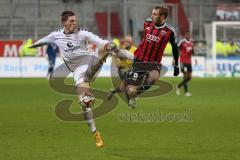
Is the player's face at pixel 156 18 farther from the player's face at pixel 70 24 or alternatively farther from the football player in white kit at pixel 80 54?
the player's face at pixel 70 24

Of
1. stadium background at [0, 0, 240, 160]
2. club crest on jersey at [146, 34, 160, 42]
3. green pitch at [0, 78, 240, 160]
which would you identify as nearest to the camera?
green pitch at [0, 78, 240, 160]

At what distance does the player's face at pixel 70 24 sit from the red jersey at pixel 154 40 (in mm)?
2943

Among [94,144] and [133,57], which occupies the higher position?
[133,57]

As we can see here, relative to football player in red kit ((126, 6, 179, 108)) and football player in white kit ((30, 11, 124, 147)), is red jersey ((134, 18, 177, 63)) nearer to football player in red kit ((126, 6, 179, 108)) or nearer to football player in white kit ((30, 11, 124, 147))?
football player in red kit ((126, 6, 179, 108))

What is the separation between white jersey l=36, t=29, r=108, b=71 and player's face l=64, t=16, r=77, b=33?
0.12 meters

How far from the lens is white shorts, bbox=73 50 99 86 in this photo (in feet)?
42.9

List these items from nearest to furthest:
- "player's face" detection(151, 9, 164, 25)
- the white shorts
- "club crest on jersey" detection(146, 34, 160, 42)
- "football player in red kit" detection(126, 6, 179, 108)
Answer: the white shorts → "player's face" detection(151, 9, 164, 25) → "football player in red kit" detection(126, 6, 179, 108) → "club crest on jersey" detection(146, 34, 160, 42)

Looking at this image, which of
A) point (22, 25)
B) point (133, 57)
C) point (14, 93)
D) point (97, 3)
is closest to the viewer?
point (133, 57)

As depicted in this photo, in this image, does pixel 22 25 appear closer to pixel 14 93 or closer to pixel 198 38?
pixel 198 38

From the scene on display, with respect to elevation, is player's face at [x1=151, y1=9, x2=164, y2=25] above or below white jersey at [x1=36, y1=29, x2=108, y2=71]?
above

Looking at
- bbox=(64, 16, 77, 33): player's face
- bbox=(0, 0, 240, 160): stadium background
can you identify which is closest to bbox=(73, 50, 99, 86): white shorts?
bbox=(64, 16, 77, 33): player's face

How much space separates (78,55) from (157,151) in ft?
8.84

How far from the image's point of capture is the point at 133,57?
1595 centimetres

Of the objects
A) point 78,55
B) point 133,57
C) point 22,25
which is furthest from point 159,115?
point 22,25
